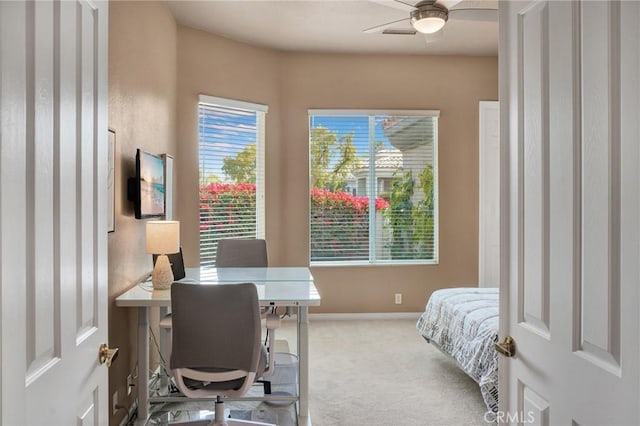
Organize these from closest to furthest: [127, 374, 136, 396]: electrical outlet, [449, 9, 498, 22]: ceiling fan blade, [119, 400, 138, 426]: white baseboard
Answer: [119, 400, 138, 426]: white baseboard, [127, 374, 136, 396]: electrical outlet, [449, 9, 498, 22]: ceiling fan blade

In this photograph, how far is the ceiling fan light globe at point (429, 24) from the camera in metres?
2.85

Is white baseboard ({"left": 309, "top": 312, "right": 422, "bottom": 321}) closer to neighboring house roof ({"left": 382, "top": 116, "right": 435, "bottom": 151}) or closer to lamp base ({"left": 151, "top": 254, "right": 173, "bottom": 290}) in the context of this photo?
neighboring house roof ({"left": 382, "top": 116, "right": 435, "bottom": 151})

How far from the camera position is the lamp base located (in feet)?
9.34

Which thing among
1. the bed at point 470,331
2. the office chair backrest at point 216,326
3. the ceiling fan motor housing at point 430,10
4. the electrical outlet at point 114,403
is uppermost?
the ceiling fan motor housing at point 430,10

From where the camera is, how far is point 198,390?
2279mm

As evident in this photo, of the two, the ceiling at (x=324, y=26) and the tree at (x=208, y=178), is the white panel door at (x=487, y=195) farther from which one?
the tree at (x=208, y=178)

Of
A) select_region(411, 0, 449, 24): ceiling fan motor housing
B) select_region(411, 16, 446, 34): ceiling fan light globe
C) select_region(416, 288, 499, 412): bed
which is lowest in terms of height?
select_region(416, 288, 499, 412): bed

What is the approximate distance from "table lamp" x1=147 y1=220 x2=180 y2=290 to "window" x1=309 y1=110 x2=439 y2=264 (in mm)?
2367

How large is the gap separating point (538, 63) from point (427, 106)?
4062mm

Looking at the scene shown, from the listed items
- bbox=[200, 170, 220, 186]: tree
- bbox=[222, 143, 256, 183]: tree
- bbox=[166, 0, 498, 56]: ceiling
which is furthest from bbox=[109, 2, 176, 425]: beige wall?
bbox=[222, 143, 256, 183]: tree
